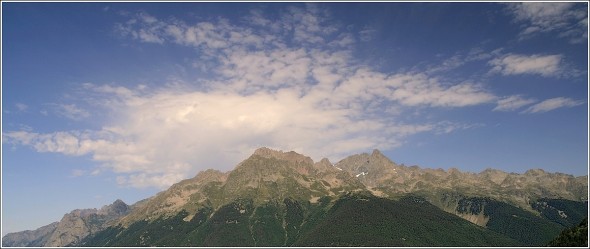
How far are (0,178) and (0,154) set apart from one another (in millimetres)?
2274

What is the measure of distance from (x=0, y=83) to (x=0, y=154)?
6431mm

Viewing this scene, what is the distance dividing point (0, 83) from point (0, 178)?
8.43 metres

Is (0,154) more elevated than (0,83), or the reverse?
(0,83)

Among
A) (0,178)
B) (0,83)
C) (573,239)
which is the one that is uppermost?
(0,83)

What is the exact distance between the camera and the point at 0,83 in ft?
130

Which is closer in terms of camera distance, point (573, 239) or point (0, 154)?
point (0, 154)

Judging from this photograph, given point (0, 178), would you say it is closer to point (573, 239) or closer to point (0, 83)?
point (0, 83)

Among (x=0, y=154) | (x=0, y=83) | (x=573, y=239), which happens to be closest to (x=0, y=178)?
(x=0, y=154)

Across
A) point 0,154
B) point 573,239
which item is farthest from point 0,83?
point 573,239

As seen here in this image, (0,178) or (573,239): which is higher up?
(0,178)

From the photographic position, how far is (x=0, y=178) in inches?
1539

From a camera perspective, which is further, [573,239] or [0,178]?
[573,239]

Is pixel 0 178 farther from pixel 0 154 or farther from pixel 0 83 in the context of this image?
pixel 0 83

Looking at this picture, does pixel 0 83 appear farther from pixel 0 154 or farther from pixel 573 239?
pixel 573 239
